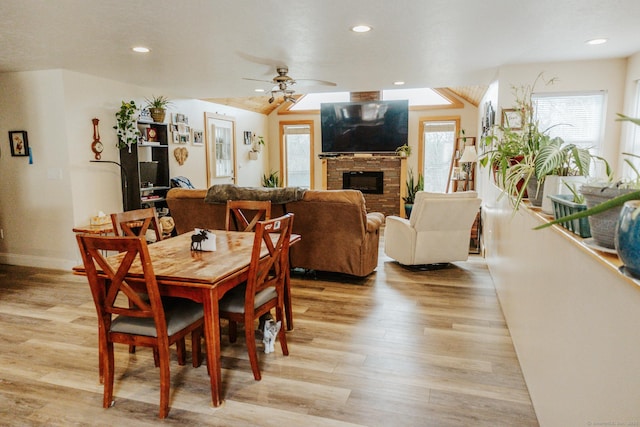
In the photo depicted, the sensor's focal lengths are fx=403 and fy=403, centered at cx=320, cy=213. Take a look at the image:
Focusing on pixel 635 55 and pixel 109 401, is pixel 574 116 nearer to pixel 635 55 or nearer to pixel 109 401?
pixel 635 55

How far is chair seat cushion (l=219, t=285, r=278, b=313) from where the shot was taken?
7.63 ft

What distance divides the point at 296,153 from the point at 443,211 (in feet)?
19.0

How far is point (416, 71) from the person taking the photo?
190 inches

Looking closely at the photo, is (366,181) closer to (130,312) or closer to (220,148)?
(220,148)

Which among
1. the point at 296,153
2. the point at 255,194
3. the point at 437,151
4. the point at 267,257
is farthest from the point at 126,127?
the point at 437,151

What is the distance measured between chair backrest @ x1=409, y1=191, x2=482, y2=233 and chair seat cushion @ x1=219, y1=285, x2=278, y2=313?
2309 mm

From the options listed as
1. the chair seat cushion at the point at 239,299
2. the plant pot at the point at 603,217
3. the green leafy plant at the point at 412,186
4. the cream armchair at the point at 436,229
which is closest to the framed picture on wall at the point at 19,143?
the chair seat cushion at the point at 239,299

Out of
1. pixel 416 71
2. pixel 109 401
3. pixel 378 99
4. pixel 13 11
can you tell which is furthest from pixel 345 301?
pixel 378 99

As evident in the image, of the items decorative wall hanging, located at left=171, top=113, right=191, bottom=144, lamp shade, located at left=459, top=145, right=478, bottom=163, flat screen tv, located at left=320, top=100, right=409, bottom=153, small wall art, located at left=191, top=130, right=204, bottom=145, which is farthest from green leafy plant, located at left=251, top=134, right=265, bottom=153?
lamp shade, located at left=459, top=145, right=478, bottom=163

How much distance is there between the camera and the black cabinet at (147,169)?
5160 mm

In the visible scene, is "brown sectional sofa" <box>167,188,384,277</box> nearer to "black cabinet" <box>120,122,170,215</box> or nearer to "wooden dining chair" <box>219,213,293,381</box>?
"black cabinet" <box>120,122,170,215</box>

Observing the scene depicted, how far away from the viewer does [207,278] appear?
6.47 ft

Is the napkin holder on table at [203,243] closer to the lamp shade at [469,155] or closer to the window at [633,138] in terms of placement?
the window at [633,138]

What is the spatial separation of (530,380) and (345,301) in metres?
1.76
